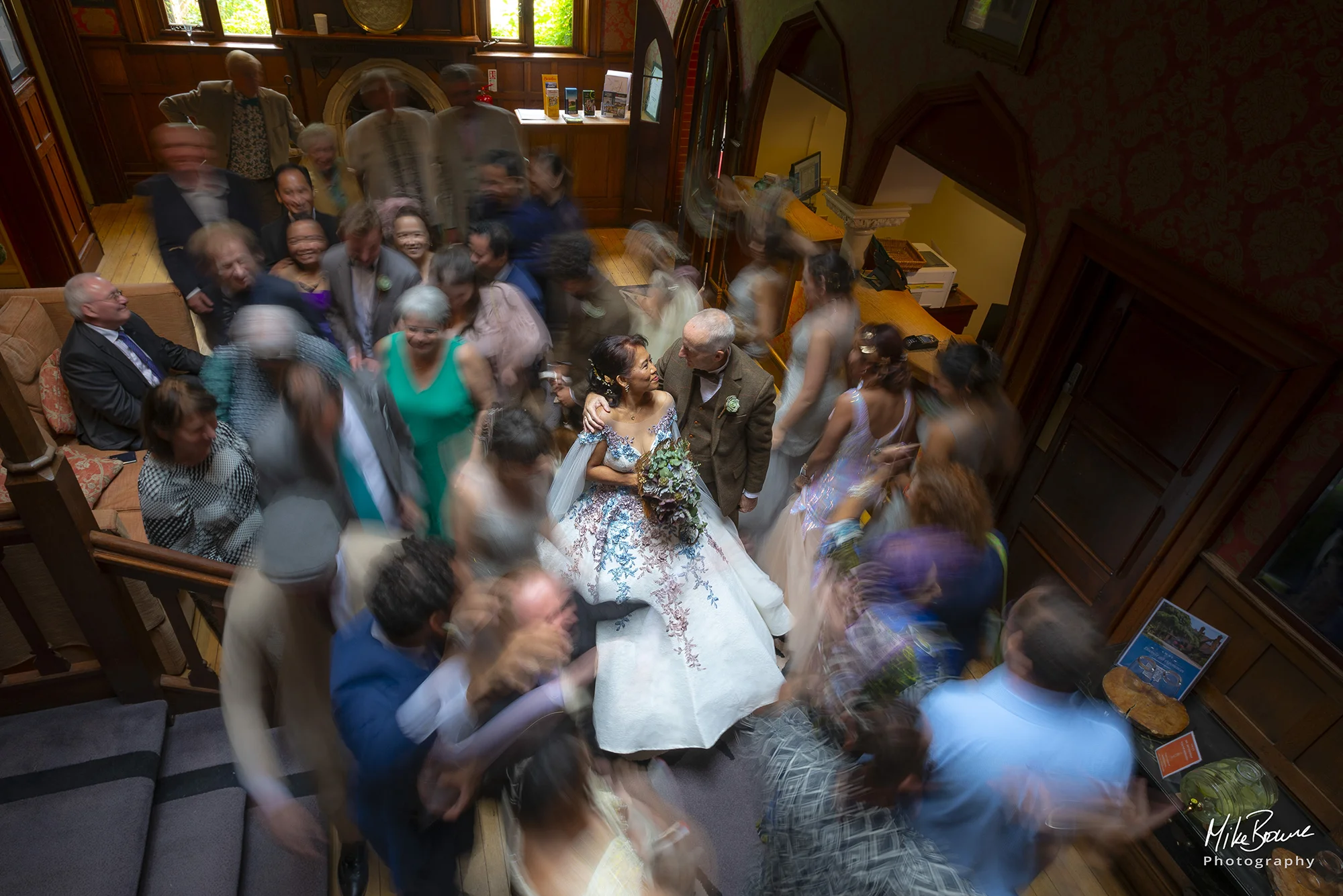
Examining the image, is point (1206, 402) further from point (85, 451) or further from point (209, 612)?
point (85, 451)

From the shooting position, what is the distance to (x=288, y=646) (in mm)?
2150

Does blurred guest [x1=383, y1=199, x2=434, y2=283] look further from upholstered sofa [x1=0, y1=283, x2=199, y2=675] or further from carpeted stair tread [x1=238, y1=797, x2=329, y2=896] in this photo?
carpeted stair tread [x1=238, y1=797, x2=329, y2=896]

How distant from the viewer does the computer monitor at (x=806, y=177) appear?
6.10 meters

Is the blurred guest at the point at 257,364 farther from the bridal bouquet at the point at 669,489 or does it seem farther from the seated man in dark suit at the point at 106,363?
the bridal bouquet at the point at 669,489

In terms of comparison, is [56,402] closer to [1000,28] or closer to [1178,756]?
[1000,28]

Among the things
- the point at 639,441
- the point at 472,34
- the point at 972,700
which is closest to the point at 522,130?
the point at 472,34

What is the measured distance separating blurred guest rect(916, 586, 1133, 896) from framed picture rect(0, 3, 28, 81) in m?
8.42

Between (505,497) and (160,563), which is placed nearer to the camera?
(160,563)

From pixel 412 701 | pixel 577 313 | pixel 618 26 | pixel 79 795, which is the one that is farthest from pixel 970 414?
pixel 618 26

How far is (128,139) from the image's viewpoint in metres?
8.38

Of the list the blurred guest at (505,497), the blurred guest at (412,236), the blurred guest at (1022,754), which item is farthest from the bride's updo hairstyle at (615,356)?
the blurred guest at (1022,754)

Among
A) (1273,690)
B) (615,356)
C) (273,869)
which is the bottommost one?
(273,869)

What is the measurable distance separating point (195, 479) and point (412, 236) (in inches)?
77.9

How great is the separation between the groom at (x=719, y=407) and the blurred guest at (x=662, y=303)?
0.64 metres
